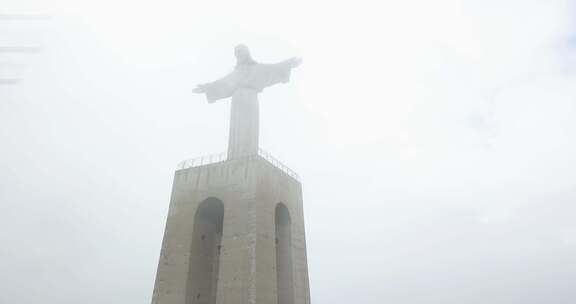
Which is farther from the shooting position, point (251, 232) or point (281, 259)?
point (281, 259)

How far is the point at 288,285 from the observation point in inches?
845

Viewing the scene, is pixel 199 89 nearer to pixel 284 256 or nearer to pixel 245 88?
pixel 245 88

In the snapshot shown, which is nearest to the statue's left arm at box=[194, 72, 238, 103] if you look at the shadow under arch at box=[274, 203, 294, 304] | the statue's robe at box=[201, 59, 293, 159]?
the statue's robe at box=[201, 59, 293, 159]

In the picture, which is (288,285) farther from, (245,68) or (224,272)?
(245,68)

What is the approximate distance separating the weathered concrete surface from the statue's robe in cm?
267

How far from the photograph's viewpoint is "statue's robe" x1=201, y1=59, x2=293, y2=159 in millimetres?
24719

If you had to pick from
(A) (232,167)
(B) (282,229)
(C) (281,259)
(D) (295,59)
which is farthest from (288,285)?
(D) (295,59)

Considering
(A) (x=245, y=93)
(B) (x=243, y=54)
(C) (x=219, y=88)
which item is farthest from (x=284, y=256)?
(B) (x=243, y=54)

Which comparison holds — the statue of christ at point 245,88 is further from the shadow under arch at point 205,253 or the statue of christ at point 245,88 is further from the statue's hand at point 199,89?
the shadow under arch at point 205,253

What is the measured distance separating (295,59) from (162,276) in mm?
16797

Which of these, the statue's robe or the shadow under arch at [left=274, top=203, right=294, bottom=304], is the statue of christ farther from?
the shadow under arch at [left=274, top=203, right=294, bottom=304]

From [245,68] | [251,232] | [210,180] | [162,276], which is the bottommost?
[162,276]

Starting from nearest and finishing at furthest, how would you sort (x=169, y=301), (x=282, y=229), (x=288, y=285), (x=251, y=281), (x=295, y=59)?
(x=251, y=281)
(x=169, y=301)
(x=288, y=285)
(x=282, y=229)
(x=295, y=59)

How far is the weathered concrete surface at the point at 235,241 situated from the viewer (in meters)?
18.5
